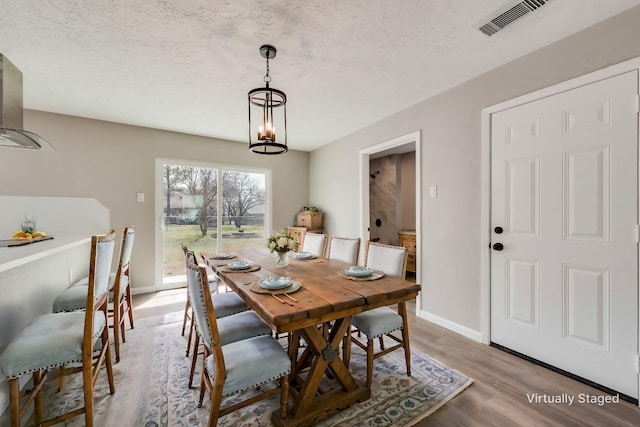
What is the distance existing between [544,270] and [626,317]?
0.49 m

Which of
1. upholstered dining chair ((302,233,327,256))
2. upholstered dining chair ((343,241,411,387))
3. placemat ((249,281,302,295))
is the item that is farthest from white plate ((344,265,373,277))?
upholstered dining chair ((302,233,327,256))

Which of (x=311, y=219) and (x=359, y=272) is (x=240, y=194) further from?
(x=359, y=272)

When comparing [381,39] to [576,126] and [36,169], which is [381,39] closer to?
[576,126]

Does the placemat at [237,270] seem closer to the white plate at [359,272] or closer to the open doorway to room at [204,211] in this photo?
the white plate at [359,272]

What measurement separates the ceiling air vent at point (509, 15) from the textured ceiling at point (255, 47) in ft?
0.19

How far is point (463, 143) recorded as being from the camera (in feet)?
8.63

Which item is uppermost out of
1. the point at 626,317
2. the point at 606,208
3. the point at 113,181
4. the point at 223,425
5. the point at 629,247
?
the point at 113,181

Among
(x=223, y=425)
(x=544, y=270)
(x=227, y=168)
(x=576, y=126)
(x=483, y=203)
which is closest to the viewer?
(x=223, y=425)

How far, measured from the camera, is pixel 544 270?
82.6 inches

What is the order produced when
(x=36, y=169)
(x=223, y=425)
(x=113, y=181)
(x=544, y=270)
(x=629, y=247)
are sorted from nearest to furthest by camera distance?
(x=223, y=425) < (x=629, y=247) < (x=544, y=270) < (x=36, y=169) < (x=113, y=181)

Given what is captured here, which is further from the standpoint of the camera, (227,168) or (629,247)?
(227,168)

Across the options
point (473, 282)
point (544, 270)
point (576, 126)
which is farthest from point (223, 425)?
point (576, 126)

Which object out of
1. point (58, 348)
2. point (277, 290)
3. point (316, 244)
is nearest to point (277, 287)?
point (277, 290)

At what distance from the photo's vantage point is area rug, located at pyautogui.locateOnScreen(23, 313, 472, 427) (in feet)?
5.11
